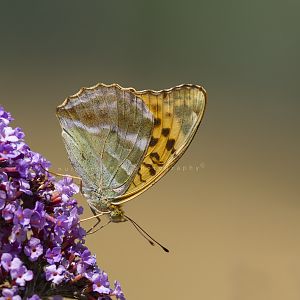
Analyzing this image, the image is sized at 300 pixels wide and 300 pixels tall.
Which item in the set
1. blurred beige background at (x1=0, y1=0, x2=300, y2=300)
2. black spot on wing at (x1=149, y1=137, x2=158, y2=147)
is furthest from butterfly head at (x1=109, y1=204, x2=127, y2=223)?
blurred beige background at (x1=0, y1=0, x2=300, y2=300)

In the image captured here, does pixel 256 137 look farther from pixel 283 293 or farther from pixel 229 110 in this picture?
pixel 283 293

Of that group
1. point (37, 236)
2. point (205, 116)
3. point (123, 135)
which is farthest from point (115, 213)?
point (205, 116)

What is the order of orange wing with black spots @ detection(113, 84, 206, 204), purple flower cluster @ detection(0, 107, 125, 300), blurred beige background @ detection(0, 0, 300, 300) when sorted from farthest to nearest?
1. blurred beige background @ detection(0, 0, 300, 300)
2. orange wing with black spots @ detection(113, 84, 206, 204)
3. purple flower cluster @ detection(0, 107, 125, 300)

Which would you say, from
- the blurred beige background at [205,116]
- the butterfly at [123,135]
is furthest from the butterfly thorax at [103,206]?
the blurred beige background at [205,116]

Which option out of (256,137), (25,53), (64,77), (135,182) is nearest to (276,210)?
(256,137)

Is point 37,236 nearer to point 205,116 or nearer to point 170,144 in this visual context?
point 170,144

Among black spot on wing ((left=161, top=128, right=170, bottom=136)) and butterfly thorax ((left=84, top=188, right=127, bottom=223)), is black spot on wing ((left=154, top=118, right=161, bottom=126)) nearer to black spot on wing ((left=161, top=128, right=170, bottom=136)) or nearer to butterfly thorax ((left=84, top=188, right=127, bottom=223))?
black spot on wing ((left=161, top=128, right=170, bottom=136))

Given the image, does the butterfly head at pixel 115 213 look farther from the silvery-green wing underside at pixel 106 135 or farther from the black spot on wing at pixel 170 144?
the black spot on wing at pixel 170 144
